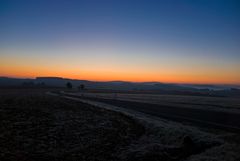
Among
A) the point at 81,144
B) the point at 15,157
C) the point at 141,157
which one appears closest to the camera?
the point at 15,157

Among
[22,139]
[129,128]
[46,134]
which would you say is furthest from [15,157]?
[129,128]

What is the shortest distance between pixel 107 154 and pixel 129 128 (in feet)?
27.8

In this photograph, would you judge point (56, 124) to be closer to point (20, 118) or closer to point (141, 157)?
point (20, 118)

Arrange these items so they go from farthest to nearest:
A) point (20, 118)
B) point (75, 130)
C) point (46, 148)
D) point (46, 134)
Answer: point (20, 118) → point (75, 130) → point (46, 134) → point (46, 148)

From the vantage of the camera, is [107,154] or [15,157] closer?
[15,157]

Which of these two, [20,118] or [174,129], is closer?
[174,129]

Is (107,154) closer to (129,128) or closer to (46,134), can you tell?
(46,134)

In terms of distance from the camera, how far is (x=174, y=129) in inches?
866

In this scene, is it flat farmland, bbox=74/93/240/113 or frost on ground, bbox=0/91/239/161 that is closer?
frost on ground, bbox=0/91/239/161

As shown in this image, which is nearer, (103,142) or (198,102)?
(103,142)

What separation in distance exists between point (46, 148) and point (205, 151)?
9685 millimetres

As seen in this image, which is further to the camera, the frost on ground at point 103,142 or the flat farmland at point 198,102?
the flat farmland at point 198,102

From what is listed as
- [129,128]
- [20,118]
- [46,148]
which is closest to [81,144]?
[46,148]

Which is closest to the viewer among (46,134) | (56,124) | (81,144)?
(81,144)
